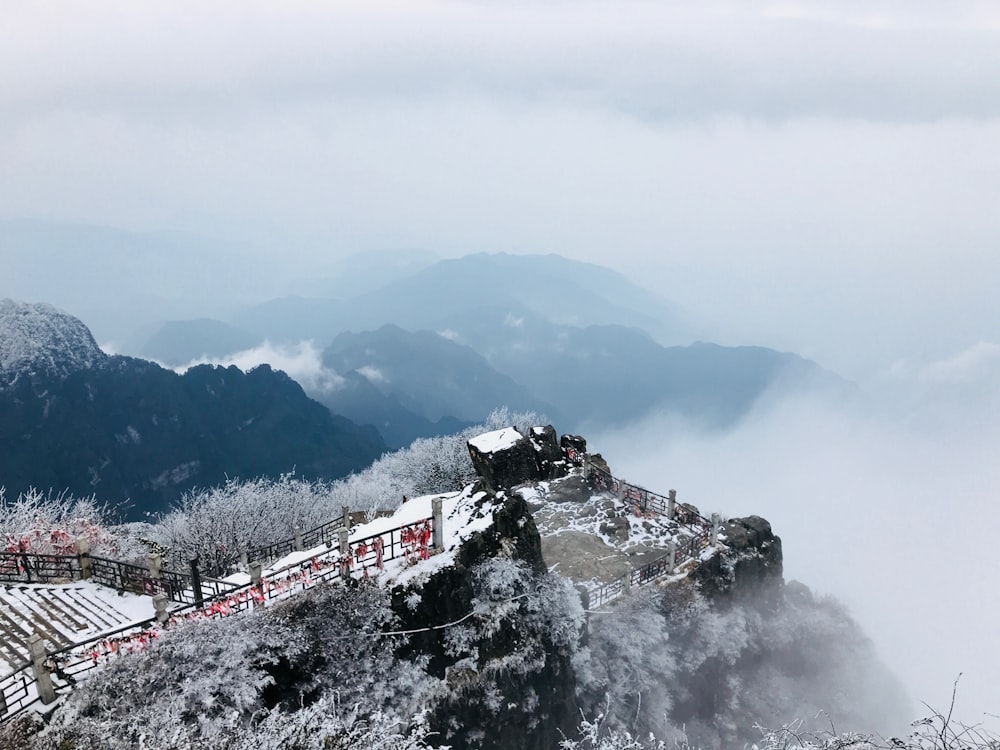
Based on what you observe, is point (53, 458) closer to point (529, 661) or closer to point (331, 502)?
point (331, 502)

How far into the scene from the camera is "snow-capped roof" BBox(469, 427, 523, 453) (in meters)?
31.8

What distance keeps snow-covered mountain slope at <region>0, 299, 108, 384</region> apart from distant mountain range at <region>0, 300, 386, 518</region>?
0.13 meters

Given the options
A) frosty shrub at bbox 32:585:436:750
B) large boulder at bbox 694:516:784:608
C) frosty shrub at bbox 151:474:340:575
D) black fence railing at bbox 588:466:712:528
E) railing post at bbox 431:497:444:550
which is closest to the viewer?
frosty shrub at bbox 32:585:436:750

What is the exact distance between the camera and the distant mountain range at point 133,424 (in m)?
71.4

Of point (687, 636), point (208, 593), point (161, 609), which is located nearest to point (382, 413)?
point (687, 636)

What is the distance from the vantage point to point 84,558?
66.2 feet

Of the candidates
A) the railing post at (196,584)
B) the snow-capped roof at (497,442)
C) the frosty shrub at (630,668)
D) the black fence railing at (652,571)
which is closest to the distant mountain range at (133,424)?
the snow-capped roof at (497,442)

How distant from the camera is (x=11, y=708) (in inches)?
568

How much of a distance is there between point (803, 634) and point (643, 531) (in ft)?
31.1

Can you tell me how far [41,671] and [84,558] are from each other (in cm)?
667

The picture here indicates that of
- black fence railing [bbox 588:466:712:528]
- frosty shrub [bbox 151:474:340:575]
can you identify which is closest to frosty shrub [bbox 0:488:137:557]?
frosty shrub [bbox 151:474:340:575]

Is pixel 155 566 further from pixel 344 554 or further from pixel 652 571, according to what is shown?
pixel 652 571

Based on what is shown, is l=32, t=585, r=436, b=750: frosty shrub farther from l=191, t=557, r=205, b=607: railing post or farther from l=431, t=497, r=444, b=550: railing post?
l=431, t=497, r=444, b=550: railing post

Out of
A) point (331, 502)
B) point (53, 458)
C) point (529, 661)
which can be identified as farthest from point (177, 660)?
point (53, 458)
